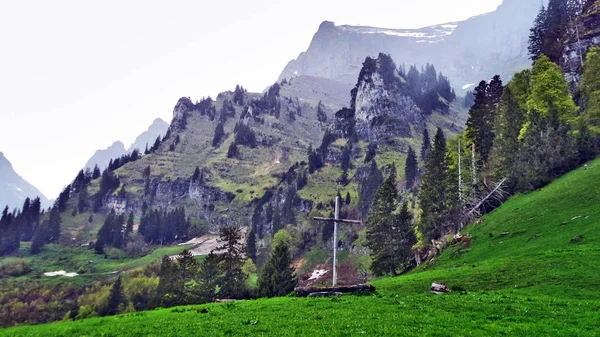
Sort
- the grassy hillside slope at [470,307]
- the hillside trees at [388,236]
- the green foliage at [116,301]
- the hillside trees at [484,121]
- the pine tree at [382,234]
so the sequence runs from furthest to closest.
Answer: the green foliage at [116,301], the hillside trees at [484,121], the pine tree at [382,234], the hillside trees at [388,236], the grassy hillside slope at [470,307]

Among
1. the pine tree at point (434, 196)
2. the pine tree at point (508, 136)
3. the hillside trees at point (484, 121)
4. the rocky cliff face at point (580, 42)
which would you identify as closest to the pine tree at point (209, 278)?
the pine tree at point (434, 196)

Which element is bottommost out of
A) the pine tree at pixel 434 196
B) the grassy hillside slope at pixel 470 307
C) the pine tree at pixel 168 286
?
the pine tree at pixel 168 286

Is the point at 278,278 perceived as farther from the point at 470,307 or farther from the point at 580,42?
the point at 580,42

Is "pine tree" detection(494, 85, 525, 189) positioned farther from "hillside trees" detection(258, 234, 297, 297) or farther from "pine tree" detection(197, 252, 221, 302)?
"pine tree" detection(197, 252, 221, 302)

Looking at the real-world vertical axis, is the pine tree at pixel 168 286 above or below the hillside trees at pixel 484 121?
below

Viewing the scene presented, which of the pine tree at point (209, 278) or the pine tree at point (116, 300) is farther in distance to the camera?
the pine tree at point (116, 300)

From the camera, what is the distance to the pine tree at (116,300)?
125438mm

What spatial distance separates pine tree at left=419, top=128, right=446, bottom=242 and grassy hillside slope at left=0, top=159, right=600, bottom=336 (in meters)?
25.1

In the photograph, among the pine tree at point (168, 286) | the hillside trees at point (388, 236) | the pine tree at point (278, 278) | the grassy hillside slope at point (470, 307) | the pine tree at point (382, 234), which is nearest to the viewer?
the grassy hillside slope at point (470, 307)

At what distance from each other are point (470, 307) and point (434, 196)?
180 ft

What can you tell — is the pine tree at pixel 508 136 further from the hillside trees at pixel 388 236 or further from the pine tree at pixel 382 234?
the pine tree at pixel 382 234

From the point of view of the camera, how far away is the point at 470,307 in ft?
78.9

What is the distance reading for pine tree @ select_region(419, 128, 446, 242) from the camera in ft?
233

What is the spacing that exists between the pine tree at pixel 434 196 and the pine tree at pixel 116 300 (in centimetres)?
10123
